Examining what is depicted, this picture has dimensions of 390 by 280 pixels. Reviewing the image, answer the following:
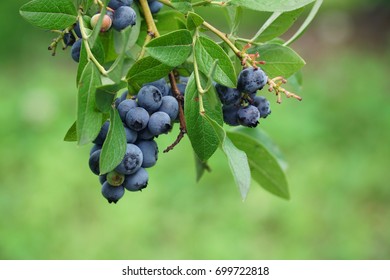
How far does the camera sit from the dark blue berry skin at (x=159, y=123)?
753 mm

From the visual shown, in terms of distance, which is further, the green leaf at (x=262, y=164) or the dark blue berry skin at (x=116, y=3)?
the green leaf at (x=262, y=164)

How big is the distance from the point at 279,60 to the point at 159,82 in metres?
0.17

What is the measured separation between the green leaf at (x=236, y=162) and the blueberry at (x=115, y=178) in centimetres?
14

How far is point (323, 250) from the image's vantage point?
261 cm

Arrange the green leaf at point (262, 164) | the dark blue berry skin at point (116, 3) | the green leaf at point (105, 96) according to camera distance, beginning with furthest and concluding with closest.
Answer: the green leaf at point (262, 164) → the dark blue berry skin at point (116, 3) → the green leaf at point (105, 96)

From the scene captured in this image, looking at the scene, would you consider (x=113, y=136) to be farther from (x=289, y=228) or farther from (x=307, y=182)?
(x=307, y=182)

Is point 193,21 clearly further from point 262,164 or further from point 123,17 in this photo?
point 262,164

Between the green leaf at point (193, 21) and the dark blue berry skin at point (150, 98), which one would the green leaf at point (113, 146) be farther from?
the green leaf at point (193, 21)

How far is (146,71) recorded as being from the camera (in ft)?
2.43

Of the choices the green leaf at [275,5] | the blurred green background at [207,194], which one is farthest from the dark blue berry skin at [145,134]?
the blurred green background at [207,194]

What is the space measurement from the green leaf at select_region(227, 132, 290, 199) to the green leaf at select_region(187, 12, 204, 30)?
0.28m

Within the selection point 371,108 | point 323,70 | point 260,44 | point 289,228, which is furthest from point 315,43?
point 260,44

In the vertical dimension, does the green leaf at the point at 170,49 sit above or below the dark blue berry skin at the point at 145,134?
above
